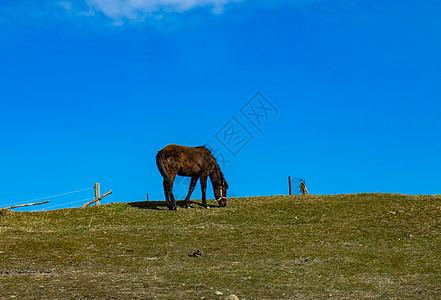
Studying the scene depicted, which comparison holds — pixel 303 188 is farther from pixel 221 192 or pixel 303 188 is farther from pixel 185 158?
pixel 185 158

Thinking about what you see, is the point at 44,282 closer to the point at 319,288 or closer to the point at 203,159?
the point at 319,288

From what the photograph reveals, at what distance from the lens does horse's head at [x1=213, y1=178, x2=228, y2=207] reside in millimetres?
23688

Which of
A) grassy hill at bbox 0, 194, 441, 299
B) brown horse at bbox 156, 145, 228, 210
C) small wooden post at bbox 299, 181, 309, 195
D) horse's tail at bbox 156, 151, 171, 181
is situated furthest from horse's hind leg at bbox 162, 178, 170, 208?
small wooden post at bbox 299, 181, 309, 195

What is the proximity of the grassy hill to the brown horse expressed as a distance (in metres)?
0.87

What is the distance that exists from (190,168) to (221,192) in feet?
7.44

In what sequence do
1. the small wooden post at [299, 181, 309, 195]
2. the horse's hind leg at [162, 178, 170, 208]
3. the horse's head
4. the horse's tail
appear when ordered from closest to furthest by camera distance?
the horse's tail
the horse's hind leg at [162, 178, 170, 208]
the horse's head
the small wooden post at [299, 181, 309, 195]

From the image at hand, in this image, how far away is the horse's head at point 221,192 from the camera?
2369 centimetres

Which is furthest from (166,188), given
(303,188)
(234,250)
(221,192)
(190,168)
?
(303,188)

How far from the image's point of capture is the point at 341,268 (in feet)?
38.6

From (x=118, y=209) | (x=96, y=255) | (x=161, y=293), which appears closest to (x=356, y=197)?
(x=118, y=209)

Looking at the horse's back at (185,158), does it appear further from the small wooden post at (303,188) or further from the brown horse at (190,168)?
the small wooden post at (303,188)

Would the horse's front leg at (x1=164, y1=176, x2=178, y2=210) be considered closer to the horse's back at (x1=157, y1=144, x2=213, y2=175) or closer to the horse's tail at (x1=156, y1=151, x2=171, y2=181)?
the horse's tail at (x1=156, y1=151, x2=171, y2=181)

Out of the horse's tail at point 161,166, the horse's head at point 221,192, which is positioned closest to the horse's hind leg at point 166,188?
the horse's tail at point 161,166

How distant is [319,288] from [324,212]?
12373 millimetres
